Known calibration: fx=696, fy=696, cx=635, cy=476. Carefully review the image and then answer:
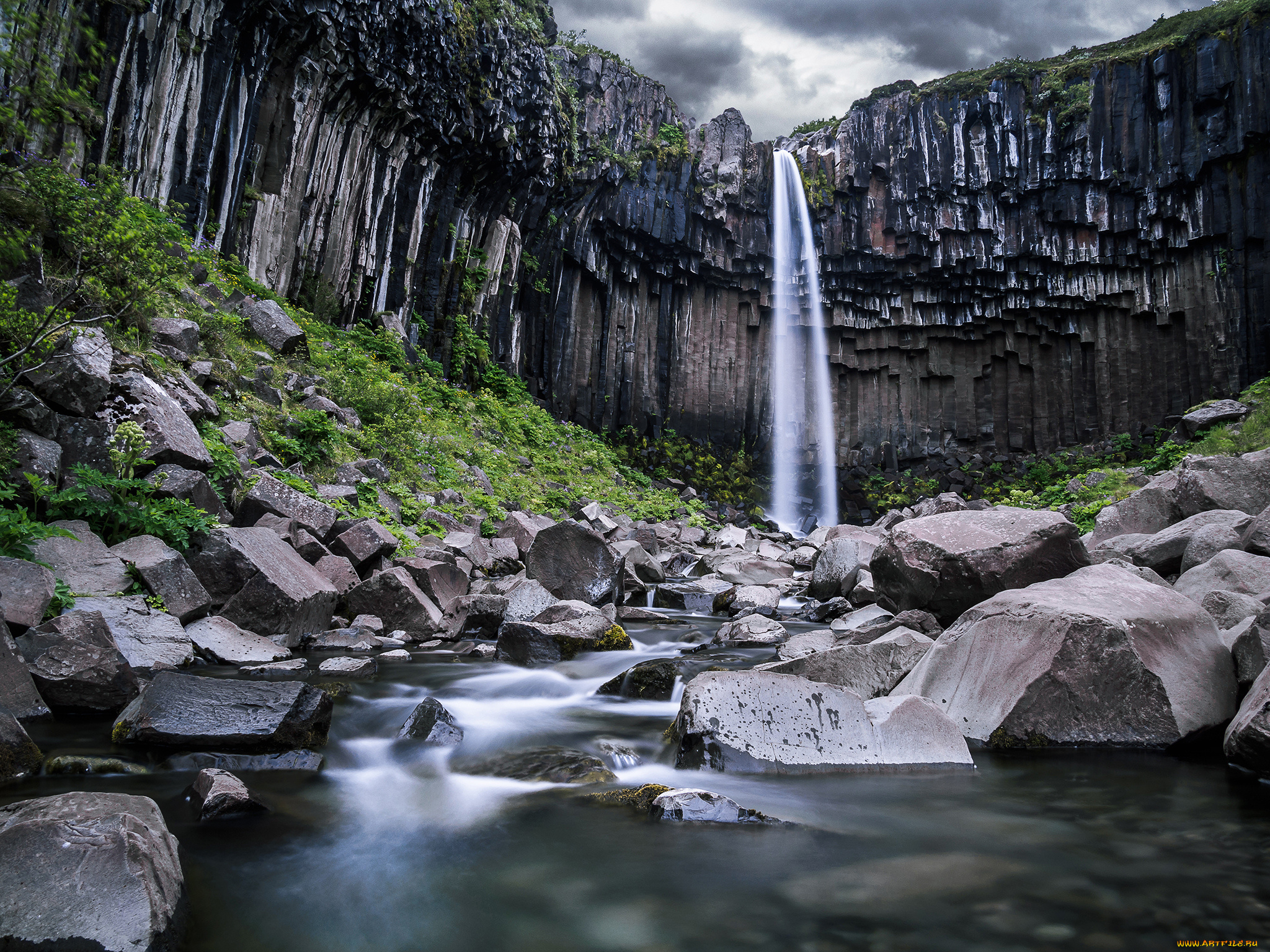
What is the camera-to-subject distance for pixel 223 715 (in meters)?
3.98

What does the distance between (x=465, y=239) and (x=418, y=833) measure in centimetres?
2051

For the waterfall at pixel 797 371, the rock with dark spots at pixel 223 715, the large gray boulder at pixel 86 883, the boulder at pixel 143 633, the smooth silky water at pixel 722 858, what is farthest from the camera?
the waterfall at pixel 797 371

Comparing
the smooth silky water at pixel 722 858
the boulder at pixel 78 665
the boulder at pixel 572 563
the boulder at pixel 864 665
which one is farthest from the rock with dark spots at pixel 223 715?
the boulder at pixel 572 563

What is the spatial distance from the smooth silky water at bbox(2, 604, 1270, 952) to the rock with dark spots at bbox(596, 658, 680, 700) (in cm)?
119

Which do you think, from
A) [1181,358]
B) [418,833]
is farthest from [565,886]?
[1181,358]

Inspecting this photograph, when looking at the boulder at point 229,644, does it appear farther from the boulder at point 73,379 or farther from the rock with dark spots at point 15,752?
the boulder at point 73,379

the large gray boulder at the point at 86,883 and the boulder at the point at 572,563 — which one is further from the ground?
the boulder at the point at 572,563

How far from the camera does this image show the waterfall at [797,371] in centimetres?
3153

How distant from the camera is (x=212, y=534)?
20.4 feet

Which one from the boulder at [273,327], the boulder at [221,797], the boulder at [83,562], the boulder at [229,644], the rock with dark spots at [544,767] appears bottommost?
the rock with dark spots at [544,767]

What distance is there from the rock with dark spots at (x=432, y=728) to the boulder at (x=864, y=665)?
2.25m

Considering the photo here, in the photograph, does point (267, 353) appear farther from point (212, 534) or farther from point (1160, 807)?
point (1160, 807)

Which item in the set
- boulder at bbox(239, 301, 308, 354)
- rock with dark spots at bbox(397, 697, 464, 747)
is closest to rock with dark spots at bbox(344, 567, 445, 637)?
rock with dark spots at bbox(397, 697, 464, 747)

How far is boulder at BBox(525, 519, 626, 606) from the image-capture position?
30.0 feet
